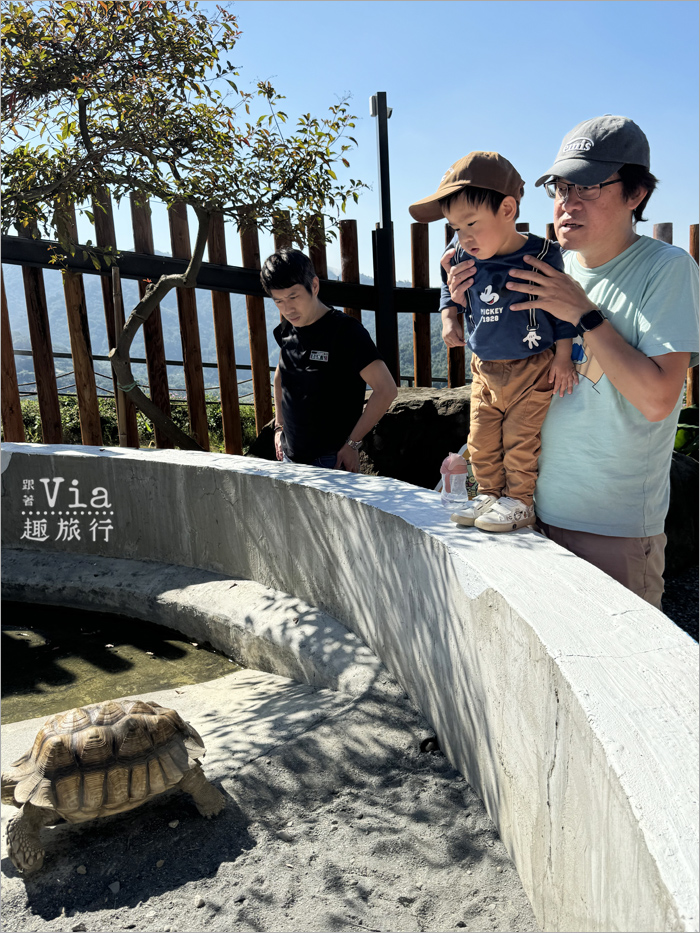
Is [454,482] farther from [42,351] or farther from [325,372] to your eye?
[42,351]

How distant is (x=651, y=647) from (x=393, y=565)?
1.54 metres

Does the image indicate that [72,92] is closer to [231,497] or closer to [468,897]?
[231,497]

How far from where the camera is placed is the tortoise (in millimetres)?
2518

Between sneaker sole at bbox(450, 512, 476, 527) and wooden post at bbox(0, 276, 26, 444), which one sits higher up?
wooden post at bbox(0, 276, 26, 444)

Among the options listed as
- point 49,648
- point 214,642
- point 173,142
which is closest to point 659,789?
point 214,642

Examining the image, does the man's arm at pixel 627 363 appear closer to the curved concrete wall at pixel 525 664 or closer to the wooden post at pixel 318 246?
the curved concrete wall at pixel 525 664

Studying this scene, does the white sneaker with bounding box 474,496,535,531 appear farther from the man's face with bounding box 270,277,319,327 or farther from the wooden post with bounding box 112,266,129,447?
the wooden post with bounding box 112,266,129,447

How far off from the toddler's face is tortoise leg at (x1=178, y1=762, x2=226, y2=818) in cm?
200

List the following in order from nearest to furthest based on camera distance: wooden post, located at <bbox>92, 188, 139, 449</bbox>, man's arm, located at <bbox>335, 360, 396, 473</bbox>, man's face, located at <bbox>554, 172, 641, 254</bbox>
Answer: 1. man's face, located at <bbox>554, 172, 641, 254</bbox>
2. man's arm, located at <bbox>335, 360, 396, 473</bbox>
3. wooden post, located at <bbox>92, 188, 139, 449</bbox>

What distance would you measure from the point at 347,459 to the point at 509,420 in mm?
1795

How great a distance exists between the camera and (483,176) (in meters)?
2.23

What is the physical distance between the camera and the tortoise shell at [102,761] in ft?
8.35

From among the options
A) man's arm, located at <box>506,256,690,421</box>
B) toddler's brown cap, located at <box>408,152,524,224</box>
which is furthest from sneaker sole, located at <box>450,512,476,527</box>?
toddler's brown cap, located at <box>408,152,524,224</box>

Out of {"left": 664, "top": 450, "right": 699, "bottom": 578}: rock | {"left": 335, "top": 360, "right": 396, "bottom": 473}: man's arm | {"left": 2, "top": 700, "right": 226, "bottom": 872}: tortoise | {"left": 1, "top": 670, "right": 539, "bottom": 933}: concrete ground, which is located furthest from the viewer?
{"left": 664, "top": 450, "right": 699, "bottom": 578}: rock
